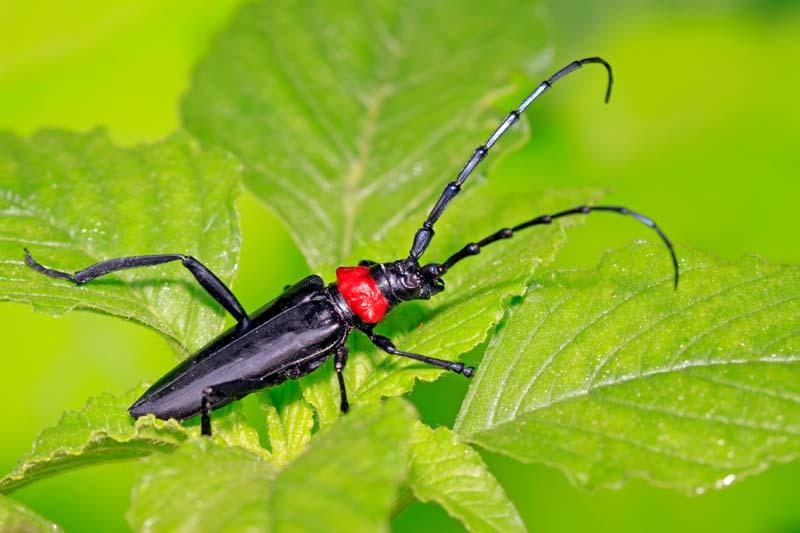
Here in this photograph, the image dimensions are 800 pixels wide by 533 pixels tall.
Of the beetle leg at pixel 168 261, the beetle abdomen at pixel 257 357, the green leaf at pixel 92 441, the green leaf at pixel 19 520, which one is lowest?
the green leaf at pixel 19 520

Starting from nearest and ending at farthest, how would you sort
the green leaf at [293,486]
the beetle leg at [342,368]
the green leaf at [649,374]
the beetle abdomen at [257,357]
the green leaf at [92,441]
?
the green leaf at [293,486], the green leaf at [649,374], the green leaf at [92,441], the beetle leg at [342,368], the beetle abdomen at [257,357]

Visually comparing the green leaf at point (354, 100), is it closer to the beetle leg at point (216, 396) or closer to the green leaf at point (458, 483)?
the beetle leg at point (216, 396)

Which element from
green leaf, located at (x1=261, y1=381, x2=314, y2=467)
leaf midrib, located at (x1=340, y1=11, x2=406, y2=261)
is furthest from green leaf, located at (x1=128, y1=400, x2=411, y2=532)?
leaf midrib, located at (x1=340, y1=11, x2=406, y2=261)

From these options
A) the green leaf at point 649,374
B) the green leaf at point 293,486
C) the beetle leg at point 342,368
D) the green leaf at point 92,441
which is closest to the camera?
the green leaf at point 293,486

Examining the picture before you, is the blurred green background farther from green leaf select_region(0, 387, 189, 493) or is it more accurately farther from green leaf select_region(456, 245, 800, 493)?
green leaf select_region(456, 245, 800, 493)

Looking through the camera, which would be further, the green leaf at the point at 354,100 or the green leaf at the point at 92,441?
the green leaf at the point at 354,100

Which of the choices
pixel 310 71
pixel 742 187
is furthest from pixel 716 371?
pixel 310 71

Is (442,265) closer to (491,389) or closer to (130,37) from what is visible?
(491,389)

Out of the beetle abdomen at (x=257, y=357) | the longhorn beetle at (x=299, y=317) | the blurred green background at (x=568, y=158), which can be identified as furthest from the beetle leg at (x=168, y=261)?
the blurred green background at (x=568, y=158)
